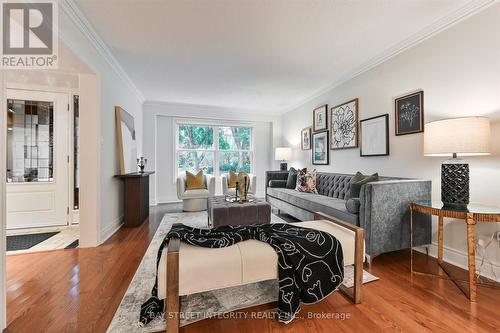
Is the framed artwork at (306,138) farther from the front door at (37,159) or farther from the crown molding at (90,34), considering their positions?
the front door at (37,159)

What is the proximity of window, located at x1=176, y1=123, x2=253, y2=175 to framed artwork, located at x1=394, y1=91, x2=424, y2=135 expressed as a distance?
3.90 metres

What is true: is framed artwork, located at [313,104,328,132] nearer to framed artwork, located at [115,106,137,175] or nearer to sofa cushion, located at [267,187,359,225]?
sofa cushion, located at [267,187,359,225]

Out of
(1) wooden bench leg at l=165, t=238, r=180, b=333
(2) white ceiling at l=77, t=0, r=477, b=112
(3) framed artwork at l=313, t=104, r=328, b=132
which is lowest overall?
(1) wooden bench leg at l=165, t=238, r=180, b=333

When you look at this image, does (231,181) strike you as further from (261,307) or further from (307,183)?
(261,307)

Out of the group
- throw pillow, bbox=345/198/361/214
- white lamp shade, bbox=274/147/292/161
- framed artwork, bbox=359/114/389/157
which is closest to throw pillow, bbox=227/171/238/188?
white lamp shade, bbox=274/147/292/161

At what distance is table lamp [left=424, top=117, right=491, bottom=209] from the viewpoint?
1.69 m

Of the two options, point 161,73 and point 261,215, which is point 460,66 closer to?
point 261,215

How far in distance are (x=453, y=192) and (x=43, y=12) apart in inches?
151

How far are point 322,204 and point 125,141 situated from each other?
329 centimetres

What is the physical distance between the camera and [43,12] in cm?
→ 177

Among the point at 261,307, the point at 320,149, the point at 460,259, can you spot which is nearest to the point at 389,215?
the point at 460,259

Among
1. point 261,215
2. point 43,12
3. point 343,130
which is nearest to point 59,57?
point 43,12

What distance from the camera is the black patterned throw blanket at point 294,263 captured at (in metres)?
1.37

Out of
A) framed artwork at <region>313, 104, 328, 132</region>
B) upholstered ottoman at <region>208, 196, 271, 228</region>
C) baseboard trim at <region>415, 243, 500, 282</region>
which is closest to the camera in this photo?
baseboard trim at <region>415, 243, 500, 282</region>
